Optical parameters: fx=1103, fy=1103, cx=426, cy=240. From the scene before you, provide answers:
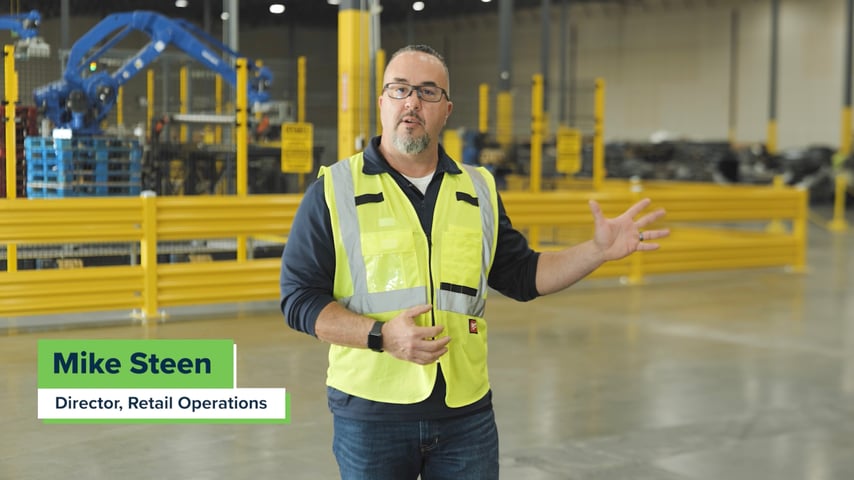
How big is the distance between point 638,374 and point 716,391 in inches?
25.0

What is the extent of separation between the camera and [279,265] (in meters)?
10.0

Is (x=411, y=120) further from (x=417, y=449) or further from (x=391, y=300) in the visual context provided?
(x=417, y=449)

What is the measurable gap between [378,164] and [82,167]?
831cm

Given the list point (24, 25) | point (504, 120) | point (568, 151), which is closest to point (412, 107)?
point (24, 25)

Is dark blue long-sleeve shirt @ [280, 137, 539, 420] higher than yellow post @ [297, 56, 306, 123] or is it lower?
lower

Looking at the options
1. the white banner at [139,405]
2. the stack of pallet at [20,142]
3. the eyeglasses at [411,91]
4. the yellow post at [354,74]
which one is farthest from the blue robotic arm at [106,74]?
the eyeglasses at [411,91]

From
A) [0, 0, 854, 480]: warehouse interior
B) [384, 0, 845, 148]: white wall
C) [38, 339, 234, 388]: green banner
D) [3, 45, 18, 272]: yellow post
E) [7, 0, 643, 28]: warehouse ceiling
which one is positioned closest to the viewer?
[38, 339, 234, 388]: green banner

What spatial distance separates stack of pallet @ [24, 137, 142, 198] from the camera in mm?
10070

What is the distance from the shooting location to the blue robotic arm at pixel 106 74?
→ 12.0 m

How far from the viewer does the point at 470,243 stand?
9.28ft

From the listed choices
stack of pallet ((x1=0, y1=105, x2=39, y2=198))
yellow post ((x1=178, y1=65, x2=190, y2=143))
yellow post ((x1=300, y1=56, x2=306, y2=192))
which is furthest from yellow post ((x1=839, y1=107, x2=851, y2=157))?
stack of pallet ((x1=0, y1=105, x2=39, y2=198))

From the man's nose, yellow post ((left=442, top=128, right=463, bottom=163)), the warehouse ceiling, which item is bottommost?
the man's nose

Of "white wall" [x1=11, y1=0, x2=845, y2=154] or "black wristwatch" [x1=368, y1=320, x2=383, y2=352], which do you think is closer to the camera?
"black wristwatch" [x1=368, y1=320, x2=383, y2=352]
